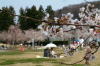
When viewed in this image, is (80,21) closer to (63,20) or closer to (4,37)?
(63,20)

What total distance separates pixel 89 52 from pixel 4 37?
128 feet

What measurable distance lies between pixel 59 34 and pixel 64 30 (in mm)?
117

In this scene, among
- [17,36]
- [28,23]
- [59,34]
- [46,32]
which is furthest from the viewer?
[28,23]

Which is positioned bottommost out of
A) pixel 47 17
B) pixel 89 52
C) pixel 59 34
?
pixel 89 52

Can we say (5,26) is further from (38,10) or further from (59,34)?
(59,34)

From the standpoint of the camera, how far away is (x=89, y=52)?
91.7 inches

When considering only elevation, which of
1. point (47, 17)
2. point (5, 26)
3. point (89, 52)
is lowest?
point (89, 52)

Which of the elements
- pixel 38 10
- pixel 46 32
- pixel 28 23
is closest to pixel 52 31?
pixel 46 32

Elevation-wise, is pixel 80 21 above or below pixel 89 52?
above

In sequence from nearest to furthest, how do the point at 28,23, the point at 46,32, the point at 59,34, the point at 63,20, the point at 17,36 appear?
the point at 63,20 → the point at 46,32 → the point at 59,34 → the point at 17,36 → the point at 28,23

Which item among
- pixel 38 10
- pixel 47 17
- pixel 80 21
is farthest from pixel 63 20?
pixel 38 10

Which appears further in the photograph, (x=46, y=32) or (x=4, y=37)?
(x=4, y=37)

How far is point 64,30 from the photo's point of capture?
2314mm

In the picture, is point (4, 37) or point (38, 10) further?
point (38, 10)
